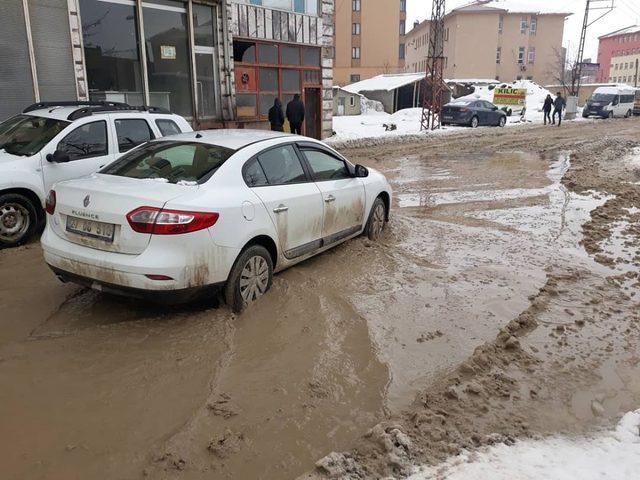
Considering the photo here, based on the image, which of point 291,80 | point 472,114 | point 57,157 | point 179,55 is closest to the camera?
point 57,157

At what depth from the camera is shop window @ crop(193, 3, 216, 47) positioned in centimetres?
1622

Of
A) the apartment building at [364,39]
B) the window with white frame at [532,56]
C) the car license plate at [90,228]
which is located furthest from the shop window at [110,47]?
the window with white frame at [532,56]

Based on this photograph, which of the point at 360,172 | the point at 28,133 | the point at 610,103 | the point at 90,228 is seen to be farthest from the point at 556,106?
the point at 90,228

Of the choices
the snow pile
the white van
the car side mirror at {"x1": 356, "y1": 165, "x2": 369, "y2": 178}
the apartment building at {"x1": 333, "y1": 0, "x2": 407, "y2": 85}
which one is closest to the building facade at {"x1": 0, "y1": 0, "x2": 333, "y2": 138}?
Answer: the car side mirror at {"x1": 356, "y1": 165, "x2": 369, "y2": 178}

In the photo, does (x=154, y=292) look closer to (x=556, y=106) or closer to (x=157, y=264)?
(x=157, y=264)

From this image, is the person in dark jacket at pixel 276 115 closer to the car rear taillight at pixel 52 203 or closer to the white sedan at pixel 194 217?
the white sedan at pixel 194 217

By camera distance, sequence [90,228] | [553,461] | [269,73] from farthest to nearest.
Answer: [269,73] < [90,228] < [553,461]

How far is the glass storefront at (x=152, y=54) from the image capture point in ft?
45.6

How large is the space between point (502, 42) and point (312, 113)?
186ft

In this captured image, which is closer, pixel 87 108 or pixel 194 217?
pixel 194 217

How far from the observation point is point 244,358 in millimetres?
4309

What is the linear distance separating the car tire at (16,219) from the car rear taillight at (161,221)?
10.8 ft

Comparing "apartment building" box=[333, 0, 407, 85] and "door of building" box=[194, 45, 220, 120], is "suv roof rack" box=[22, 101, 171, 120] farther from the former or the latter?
"apartment building" box=[333, 0, 407, 85]

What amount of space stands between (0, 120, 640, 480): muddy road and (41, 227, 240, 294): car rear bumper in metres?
0.43
